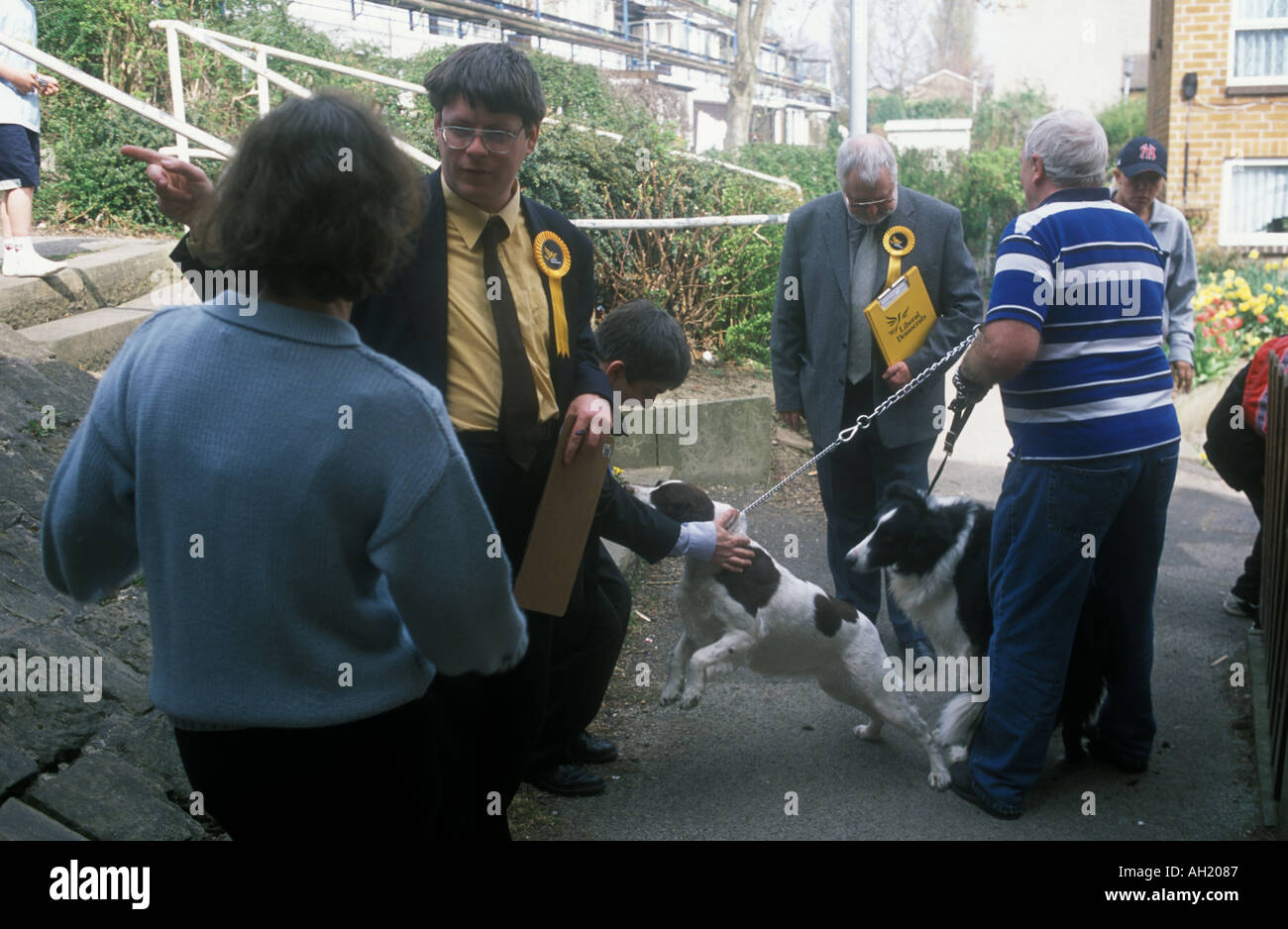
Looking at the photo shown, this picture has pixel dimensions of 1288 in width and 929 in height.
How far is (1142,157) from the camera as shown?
585cm

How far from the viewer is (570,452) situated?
2771mm

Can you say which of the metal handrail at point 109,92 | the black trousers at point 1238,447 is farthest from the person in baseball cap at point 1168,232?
the metal handrail at point 109,92

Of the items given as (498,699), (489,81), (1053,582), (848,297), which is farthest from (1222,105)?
(498,699)

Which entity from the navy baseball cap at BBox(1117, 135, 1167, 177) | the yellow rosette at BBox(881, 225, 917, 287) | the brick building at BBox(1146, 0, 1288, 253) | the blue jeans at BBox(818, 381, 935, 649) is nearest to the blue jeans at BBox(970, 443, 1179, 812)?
the blue jeans at BBox(818, 381, 935, 649)

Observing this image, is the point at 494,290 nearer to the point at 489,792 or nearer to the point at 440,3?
the point at 489,792

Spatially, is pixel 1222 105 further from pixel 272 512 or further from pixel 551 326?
pixel 272 512

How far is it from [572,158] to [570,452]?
246 inches

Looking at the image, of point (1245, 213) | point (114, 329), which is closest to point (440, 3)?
point (1245, 213)

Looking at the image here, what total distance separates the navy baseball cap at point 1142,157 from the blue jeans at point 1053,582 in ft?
9.29

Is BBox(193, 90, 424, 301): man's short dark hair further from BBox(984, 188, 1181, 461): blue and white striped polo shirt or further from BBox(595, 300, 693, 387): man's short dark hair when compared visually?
BBox(984, 188, 1181, 461): blue and white striped polo shirt

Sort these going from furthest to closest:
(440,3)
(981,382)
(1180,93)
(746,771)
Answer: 1. (440,3)
2. (1180,93)
3. (746,771)
4. (981,382)
